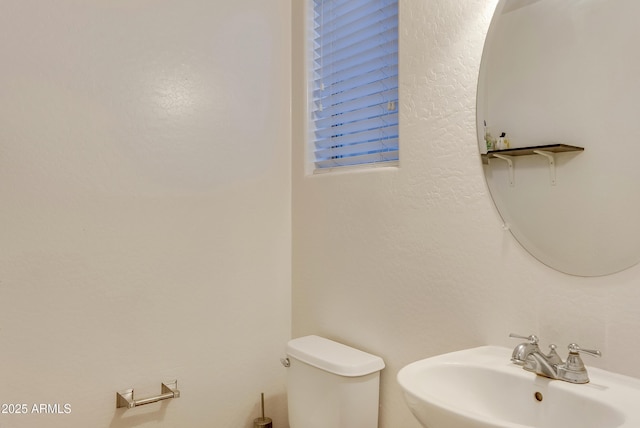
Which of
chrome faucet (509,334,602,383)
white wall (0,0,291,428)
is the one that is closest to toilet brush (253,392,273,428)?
white wall (0,0,291,428)

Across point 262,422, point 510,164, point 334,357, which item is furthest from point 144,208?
point 510,164

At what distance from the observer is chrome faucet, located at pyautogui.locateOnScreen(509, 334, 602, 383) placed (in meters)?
0.92

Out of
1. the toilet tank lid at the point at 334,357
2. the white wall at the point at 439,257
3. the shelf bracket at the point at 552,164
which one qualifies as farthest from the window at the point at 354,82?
the toilet tank lid at the point at 334,357

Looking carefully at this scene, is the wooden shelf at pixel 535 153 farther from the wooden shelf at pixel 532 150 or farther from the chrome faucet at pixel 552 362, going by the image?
the chrome faucet at pixel 552 362

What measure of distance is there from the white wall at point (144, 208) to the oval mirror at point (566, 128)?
3.45 ft

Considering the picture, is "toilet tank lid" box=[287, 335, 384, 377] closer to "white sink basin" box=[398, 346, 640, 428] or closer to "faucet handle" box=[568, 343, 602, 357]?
"white sink basin" box=[398, 346, 640, 428]

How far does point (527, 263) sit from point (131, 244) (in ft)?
4.35

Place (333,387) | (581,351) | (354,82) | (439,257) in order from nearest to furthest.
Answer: (581,351), (439,257), (333,387), (354,82)

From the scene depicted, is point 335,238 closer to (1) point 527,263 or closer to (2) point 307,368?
(2) point 307,368

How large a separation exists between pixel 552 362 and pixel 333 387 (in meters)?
0.71

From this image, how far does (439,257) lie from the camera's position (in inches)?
51.9

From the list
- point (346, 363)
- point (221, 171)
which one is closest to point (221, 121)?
point (221, 171)

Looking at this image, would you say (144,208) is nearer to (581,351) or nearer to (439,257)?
(439,257)

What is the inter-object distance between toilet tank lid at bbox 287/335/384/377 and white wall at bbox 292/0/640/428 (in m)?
0.06
